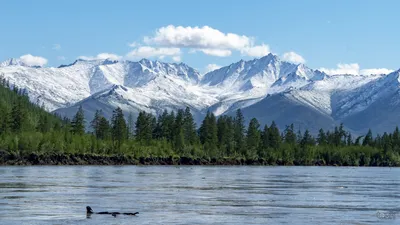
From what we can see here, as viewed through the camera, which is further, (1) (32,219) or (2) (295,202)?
(2) (295,202)

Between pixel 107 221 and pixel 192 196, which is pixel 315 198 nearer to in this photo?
pixel 192 196

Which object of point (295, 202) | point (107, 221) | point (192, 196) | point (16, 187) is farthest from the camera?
point (16, 187)

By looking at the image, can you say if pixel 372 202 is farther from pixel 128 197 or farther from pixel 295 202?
pixel 128 197

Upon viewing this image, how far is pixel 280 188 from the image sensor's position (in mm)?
97500

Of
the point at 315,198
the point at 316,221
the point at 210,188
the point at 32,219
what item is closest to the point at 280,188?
the point at 210,188

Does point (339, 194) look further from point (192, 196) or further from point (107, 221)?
point (107, 221)

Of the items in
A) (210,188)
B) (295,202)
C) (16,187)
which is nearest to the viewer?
(295,202)

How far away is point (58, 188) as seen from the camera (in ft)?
289

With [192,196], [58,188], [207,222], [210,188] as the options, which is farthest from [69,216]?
[210,188]

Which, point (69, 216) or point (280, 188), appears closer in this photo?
point (69, 216)

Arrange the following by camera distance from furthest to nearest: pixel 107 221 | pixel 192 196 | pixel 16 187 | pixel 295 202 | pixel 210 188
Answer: pixel 210 188, pixel 16 187, pixel 192 196, pixel 295 202, pixel 107 221

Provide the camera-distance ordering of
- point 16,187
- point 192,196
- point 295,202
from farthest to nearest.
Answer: point 16,187, point 192,196, point 295,202

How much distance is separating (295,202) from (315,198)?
5.93m

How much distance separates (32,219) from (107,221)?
531cm
